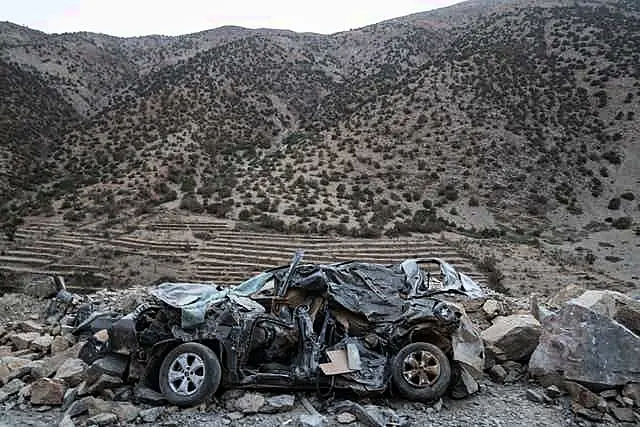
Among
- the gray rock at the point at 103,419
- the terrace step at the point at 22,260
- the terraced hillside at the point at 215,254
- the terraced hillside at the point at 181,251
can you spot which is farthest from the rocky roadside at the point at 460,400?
the terrace step at the point at 22,260

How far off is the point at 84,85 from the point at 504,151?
47.0 metres

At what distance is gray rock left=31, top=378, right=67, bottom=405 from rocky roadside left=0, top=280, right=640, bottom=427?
1 cm

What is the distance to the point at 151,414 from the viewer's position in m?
4.77

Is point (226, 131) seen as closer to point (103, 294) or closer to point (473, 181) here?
point (473, 181)

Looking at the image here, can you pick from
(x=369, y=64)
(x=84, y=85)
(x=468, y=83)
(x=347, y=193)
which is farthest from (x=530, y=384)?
(x=84, y=85)

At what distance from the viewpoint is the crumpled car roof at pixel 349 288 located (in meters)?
5.50

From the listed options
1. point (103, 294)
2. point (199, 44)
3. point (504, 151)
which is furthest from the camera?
point (199, 44)

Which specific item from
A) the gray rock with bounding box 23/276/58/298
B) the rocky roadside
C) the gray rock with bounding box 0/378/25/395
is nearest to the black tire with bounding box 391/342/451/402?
the rocky roadside

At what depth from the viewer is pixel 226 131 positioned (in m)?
40.1

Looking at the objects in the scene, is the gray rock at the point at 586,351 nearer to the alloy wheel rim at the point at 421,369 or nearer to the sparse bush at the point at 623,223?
the alloy wheel rim at the point at 421,369

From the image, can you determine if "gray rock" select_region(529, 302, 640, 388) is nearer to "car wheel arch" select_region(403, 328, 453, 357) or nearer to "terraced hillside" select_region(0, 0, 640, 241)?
"car wheel arch" select_region(403, 328, 453, 357)

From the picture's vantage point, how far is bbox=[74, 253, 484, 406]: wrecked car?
505cm

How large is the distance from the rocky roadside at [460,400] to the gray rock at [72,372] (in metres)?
0.01

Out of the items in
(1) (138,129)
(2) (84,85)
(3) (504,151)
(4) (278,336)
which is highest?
(2) (84,85)
